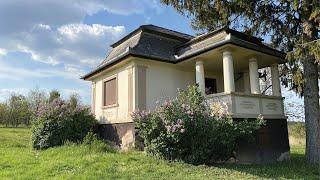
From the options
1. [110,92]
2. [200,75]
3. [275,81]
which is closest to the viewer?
[200,75]

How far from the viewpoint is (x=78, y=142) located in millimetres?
15578

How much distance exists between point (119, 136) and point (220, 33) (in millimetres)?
6780

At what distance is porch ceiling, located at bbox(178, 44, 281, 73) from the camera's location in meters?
14.6

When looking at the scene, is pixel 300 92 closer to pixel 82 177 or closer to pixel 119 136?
pixel 119 136

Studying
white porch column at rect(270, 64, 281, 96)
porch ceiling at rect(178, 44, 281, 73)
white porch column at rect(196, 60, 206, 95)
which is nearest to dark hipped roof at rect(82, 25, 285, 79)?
porch ceiling at rect(178, 44, 281, 73)

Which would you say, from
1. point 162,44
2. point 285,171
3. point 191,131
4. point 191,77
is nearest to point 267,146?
point 285,171

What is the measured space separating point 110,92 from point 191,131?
24.2 ft

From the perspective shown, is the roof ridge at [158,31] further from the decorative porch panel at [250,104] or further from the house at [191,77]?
the decorative porch panel at [250,104]

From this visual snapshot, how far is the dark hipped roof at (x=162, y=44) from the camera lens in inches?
583

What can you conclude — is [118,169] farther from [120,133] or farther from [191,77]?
[191,77]

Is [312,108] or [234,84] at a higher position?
[234,84]

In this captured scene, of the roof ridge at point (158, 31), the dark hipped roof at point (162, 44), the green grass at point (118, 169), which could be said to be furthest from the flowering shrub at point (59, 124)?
the roof ridge at point (158, 31)

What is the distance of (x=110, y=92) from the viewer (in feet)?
59.3

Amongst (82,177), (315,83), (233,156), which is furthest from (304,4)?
(82,177)
